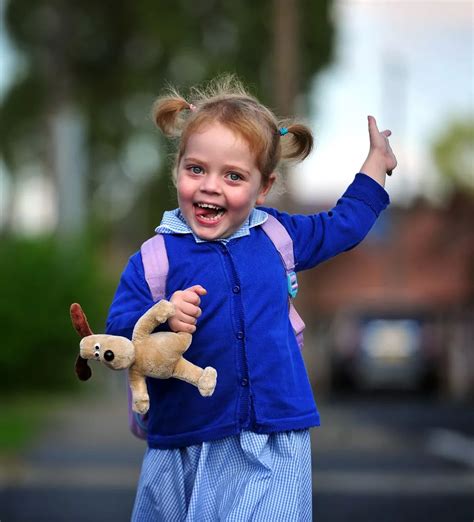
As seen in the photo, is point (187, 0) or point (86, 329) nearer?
point (86, 329)

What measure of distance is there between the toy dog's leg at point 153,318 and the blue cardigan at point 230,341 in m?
0.07

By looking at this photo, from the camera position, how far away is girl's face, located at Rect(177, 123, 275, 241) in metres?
4.06

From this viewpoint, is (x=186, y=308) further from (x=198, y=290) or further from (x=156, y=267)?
(x=156, y=267)

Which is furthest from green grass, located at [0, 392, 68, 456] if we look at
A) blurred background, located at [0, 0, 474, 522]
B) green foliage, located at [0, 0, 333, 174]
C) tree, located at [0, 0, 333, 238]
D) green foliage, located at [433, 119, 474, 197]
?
green foliage, located at [433, 119, 474, 197]

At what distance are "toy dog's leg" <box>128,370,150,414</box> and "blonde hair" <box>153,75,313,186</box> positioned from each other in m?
0.63

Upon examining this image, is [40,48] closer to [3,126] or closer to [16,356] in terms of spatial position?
[3,126]

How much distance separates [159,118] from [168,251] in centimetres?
42

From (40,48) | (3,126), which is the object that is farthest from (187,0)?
(3,126)

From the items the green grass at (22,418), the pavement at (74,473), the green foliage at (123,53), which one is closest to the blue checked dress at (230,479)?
the pavement at (74,473)

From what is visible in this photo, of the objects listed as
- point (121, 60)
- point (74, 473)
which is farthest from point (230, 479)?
point (121, 60)

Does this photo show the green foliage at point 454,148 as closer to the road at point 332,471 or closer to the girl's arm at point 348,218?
the road at point 332,471

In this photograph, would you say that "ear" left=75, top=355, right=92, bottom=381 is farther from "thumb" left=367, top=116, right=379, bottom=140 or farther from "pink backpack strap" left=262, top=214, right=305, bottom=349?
"thumb" left=367, top=116, right=379, bottom=140

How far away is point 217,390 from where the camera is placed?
4109mm

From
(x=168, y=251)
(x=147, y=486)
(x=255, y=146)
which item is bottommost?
(x=147, y=486)
